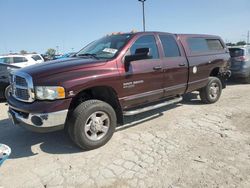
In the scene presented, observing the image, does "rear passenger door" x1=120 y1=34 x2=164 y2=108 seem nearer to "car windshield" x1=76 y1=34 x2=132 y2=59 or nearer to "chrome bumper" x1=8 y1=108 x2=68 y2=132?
"car windshield" x1=76 y1=34 x2=132 y2=59

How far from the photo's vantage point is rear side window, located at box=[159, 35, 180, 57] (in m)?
4.99

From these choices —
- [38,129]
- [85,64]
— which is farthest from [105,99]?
[38,129]

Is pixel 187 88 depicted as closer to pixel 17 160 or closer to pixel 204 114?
pixel 204 114

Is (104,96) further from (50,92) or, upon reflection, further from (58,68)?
(50,92)

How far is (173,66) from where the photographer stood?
4996mm

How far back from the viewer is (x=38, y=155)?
3725 millimetres

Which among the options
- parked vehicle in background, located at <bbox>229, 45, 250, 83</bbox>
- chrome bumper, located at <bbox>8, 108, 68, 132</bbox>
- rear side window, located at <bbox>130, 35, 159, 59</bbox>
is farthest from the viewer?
parked vehicle in background, located at <bbox>229, 45, 250, 83</bbox>

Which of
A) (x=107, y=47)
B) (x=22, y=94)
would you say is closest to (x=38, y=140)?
(x=22, y=94)

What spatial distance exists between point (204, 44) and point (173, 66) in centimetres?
185

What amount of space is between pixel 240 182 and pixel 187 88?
301cm

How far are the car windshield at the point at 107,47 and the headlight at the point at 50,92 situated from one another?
1.19 metres

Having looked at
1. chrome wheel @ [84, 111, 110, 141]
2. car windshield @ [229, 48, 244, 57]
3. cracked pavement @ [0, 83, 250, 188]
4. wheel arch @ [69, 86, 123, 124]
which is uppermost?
car windshield @ [229, 48, 244, 57]

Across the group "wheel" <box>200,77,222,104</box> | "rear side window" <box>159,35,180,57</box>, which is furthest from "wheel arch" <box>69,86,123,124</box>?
"wheel" <box>200,77,222,104</box>

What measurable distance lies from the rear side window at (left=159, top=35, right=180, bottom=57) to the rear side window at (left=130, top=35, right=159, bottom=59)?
0.89 ft
